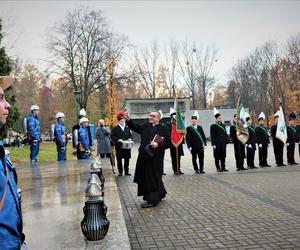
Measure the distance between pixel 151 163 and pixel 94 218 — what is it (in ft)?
11.7

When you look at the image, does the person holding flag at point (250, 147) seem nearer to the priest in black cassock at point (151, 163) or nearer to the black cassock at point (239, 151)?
the black cassock at point (239, 151)

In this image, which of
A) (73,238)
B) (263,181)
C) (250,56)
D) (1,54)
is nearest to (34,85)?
(250,56)

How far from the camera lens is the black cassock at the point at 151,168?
733 centimetres

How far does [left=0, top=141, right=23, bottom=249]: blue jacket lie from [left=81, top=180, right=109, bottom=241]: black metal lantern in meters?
1.80

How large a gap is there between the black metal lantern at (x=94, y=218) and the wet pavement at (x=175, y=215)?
0.10m

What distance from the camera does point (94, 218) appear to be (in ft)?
13.0

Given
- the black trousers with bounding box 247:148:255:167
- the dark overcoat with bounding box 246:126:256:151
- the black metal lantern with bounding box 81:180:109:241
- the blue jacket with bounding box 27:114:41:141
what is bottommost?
the black trousers with bounding box 247:148:255:167

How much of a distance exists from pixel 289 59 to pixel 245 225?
152ft

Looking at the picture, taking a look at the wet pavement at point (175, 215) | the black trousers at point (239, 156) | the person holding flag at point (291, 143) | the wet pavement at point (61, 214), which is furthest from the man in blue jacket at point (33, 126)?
the person holding flag at point (291, 143)

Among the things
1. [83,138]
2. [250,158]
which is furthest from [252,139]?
[83,138]

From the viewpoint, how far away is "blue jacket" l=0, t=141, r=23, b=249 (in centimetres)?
203

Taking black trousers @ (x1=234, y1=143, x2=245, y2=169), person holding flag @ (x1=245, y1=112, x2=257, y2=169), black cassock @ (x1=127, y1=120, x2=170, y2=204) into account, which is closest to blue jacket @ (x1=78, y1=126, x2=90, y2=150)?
black cassock @ (x1=127, y1=120, x2=170, y2=204)

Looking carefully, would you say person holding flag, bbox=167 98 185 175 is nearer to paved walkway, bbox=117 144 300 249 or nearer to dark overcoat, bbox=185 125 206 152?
dark overcoat, bbox=185 125 206 152

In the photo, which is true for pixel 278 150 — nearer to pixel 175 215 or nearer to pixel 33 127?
pixel 175 215
